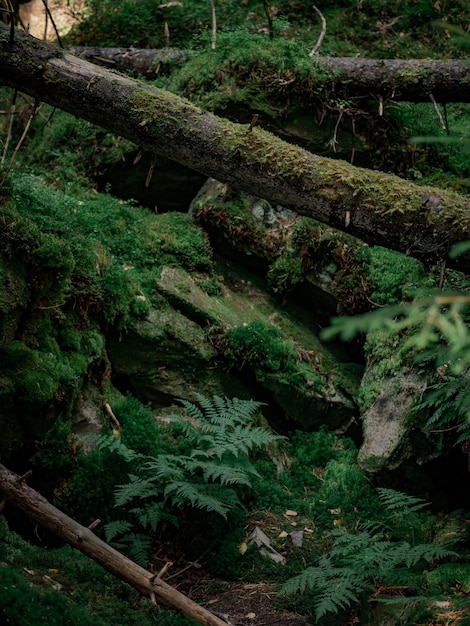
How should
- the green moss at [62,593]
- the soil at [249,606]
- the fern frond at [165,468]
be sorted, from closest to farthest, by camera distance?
the green moss at [62,593], the soil at [249,606], the fern frond at [165,468]

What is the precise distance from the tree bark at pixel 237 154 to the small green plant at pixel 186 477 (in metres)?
2.36

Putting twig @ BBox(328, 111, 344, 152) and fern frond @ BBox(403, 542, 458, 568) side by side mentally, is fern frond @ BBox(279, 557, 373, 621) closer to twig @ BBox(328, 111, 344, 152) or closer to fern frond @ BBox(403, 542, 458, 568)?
fern frond @ BBox(403, 542, 458, 568)

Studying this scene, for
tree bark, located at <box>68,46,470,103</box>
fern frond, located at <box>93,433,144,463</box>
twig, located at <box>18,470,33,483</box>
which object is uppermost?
tree bark, located at <box>68,46,470,103</box>

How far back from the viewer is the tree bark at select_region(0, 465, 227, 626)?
12.2ft

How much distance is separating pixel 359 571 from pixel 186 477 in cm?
175

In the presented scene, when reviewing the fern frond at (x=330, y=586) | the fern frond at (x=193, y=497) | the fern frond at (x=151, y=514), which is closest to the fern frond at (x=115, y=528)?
the fern frond at (x=151, y=514)

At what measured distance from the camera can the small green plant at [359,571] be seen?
397 cm

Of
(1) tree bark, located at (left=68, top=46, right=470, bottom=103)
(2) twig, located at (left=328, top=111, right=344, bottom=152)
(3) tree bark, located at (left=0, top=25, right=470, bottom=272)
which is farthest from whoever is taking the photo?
(2) twig, located at (left=328, top=111, right=344, bottom=152)

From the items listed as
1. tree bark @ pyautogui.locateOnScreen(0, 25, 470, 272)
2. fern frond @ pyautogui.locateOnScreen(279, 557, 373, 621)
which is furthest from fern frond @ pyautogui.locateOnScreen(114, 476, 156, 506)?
tree bark @ pyautogui.locateOnScreen(0, 25, 470, 272)

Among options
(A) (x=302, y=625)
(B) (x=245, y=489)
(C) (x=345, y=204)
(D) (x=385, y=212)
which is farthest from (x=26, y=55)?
(A) (x=302, y=625)

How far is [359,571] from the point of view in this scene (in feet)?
13.7

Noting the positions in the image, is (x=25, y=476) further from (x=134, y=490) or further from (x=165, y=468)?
(x=165, y=468)

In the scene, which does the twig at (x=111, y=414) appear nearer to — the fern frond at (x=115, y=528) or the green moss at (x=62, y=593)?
the fern frond at (x=115, y=528)

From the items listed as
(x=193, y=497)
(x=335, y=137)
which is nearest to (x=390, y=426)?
(x=193, y=497)
